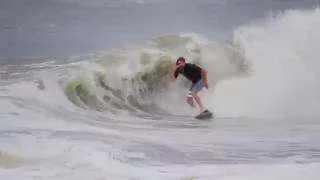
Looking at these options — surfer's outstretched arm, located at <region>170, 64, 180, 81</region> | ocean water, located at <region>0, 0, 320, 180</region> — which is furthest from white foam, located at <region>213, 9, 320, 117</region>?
surfer's outstretched arm, located at <region>170, 64, 180, 81</region>

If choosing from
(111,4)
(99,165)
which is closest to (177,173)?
(99,165)

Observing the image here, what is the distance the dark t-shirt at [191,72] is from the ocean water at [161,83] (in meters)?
0.02

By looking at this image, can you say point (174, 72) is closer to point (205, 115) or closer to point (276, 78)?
point (205, 115)

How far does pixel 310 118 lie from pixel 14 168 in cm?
79

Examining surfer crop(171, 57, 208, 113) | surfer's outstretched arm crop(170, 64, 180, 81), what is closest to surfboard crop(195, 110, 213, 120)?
surfer crop(171, 57, 208, 113)

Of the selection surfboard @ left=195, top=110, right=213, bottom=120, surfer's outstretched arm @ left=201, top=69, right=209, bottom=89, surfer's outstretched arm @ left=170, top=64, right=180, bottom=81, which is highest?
surfer's outstretched arm @ left=170, top=64, right=180, bottom=81

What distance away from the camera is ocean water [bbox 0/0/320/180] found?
1534 millimetres

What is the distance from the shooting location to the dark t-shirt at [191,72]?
1572mm

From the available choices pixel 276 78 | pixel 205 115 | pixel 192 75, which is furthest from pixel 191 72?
pixel 276 78

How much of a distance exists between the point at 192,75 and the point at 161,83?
0.28 ft

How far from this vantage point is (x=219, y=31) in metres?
1.59

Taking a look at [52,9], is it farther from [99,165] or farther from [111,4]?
[99,165]

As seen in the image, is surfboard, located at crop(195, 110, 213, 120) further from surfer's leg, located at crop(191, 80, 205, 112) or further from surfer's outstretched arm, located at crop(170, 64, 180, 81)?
surfer's outstretched arm, located at crop(170, 64, 180, 81)

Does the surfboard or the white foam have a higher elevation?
the white foam
